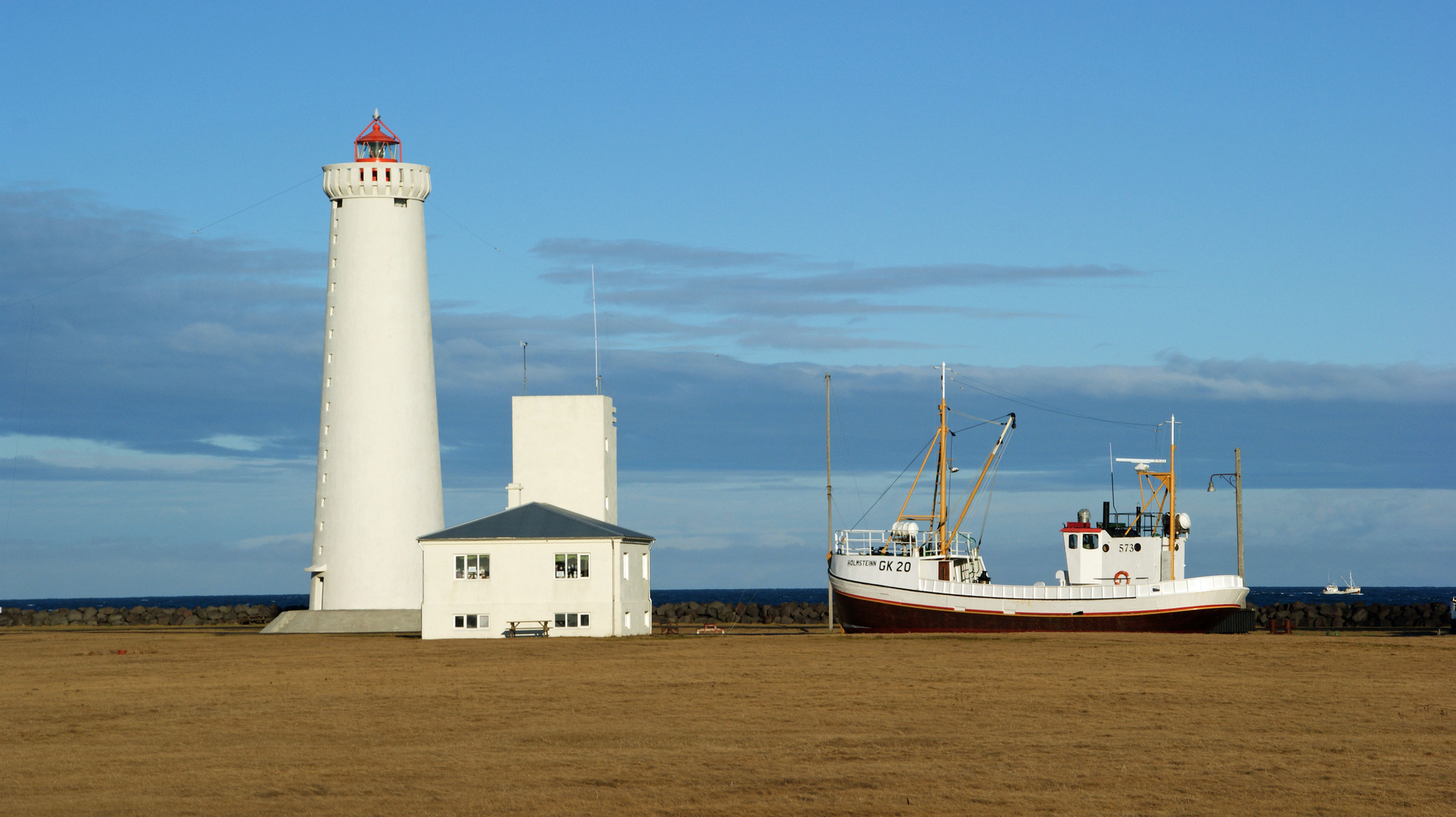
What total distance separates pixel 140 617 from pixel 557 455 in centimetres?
3417

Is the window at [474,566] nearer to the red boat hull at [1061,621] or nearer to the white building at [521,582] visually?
the white building at [521,582]

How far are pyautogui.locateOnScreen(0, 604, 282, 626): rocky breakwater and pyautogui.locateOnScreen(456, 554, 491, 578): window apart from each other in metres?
28.2

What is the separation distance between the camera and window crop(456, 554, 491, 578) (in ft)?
138

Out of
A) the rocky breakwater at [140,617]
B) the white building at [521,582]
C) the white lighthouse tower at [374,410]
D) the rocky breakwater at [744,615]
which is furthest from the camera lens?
the rocky breakwater at [744,615]

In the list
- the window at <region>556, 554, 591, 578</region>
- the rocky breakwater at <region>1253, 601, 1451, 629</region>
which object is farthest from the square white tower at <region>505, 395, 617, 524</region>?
the rocky breakwater at <region>1253, 601, 1451, 629</region>

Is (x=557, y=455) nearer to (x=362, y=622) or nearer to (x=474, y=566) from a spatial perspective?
(x=474, y=566)

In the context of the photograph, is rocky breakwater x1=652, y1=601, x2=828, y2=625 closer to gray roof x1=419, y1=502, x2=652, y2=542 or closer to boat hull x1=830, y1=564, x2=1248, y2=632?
boat hull x1=830, y1=564, x2=1248, y2=632

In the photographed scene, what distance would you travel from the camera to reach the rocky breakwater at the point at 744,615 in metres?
67.3

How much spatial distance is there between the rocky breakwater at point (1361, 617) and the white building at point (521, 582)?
30.8 m

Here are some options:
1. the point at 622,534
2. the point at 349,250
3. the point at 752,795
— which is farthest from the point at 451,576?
the point at 752,795

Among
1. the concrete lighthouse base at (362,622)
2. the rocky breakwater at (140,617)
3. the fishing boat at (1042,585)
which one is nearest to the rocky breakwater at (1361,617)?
the fishing boat at (1042,585)

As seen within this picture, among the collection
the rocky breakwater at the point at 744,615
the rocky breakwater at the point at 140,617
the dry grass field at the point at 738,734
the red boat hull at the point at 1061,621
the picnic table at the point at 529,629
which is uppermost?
the dry grass field at the point at 738,734

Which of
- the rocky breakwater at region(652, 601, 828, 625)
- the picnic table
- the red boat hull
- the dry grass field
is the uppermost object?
the dry grass field

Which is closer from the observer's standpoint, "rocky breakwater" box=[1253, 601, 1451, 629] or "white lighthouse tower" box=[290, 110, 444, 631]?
"white lighthouse tower" box=[290, 110, 444, 631]
